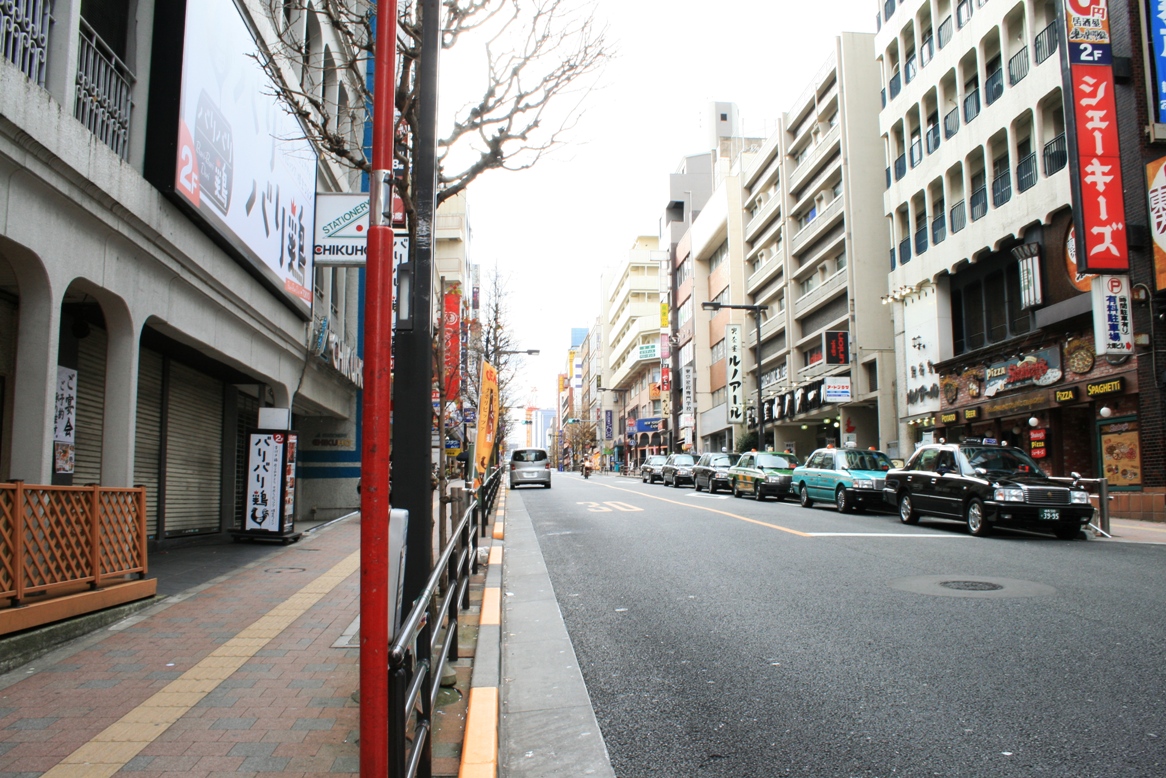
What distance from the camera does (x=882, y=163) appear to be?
38188 mm

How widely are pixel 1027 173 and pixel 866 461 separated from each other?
9.89m

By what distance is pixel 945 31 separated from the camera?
91.6 feet

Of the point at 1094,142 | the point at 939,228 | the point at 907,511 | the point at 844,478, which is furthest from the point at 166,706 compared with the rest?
the point at 939,228

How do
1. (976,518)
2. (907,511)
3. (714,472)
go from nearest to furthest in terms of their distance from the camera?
(976,518) < (907,511) < (714,472)

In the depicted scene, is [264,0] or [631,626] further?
[264,0]

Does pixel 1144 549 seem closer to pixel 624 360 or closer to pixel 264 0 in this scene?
pixel 264 0

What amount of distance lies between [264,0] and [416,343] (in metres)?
10.8

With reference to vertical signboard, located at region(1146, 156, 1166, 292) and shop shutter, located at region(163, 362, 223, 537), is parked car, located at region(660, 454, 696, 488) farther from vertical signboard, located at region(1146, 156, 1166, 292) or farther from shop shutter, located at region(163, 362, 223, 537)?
shop shutter, located at region(163, 362, 223, 537)

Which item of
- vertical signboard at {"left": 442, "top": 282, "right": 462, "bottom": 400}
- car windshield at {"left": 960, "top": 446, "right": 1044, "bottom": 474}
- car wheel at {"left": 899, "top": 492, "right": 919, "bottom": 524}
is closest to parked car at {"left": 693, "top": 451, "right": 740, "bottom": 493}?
vertical signboard at {"left": 442, "top": 282, "right": 462, "bottom": 400}

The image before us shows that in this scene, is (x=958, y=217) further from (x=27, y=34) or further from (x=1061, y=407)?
(x=27, y=34)

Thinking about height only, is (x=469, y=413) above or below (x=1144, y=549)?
above

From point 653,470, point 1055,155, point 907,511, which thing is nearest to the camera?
point 907,511

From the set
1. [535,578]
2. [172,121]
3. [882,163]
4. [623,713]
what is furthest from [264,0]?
[882,163]

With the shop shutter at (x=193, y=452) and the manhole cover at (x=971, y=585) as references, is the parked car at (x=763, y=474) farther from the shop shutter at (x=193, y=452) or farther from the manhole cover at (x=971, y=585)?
the manhole cover at (x=971, y=585)
